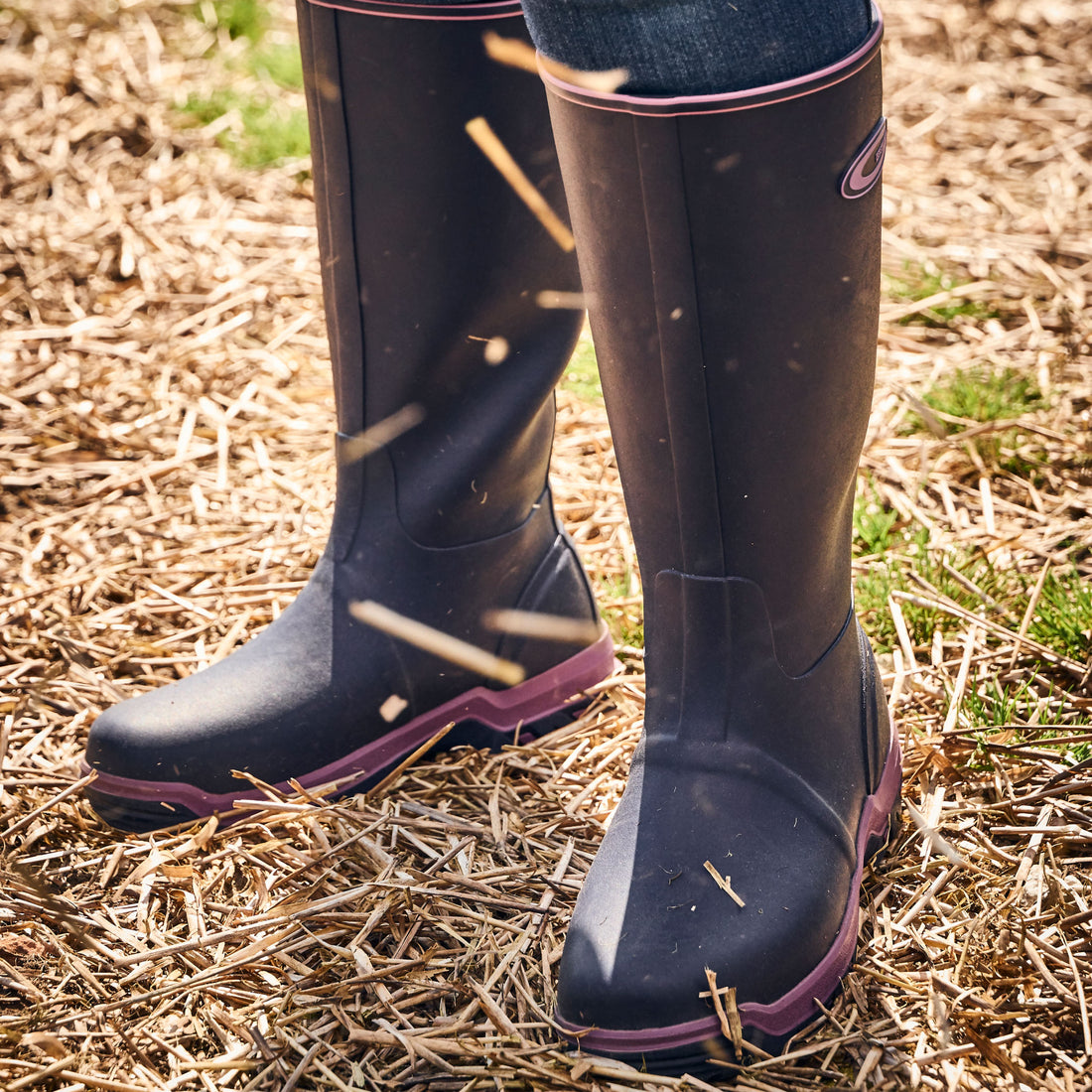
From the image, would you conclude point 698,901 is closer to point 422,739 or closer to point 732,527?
point 732,527

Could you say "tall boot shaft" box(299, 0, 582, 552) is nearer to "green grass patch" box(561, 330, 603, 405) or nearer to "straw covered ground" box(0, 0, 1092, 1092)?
"straw covered ground" box(0, 0, 1092, 1092)

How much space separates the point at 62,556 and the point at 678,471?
1.07 m

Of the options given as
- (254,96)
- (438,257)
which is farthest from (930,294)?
(254,96)

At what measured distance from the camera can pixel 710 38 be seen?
0.71 metres

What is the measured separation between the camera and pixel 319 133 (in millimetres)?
1048

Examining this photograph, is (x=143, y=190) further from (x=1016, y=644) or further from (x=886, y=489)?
(x=1016, y=644)

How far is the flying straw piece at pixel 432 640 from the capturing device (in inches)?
45.1

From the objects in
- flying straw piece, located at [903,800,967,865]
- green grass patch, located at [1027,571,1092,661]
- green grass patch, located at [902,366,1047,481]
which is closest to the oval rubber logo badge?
flying straw piece, located at [903,800,967,865]

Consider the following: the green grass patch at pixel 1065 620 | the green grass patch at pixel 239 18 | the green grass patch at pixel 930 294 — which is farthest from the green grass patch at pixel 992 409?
the green grass patch at pixel 239 18

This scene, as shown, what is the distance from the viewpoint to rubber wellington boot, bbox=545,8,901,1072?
29.5 inches

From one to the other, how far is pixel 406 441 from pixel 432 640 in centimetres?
21

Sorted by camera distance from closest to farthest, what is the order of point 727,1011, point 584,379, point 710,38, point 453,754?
point 710,38 → point 727,1011 → point 453,754 → point 584,379

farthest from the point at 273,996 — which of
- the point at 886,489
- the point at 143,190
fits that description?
the point at 143,190

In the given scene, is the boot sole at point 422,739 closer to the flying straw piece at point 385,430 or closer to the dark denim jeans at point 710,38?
the flying straw piece at point 385,430
